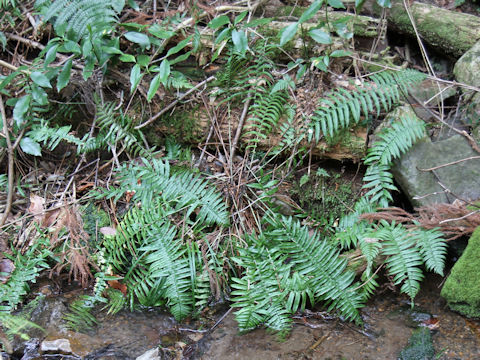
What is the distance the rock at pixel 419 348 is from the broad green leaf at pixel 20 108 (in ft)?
11.2

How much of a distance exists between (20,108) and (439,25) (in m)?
3.98

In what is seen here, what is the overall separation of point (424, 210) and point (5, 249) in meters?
3.36

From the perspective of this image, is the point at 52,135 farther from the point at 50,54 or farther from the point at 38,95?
the point at 50,54

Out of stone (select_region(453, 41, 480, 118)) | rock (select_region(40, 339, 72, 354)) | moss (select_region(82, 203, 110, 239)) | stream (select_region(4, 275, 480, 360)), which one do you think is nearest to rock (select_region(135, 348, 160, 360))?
stream (select_region(4, 275, 480, 360))

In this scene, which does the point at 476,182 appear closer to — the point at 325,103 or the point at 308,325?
the point at 325,103

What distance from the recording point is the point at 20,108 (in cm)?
352

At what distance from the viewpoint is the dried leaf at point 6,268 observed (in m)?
3.12

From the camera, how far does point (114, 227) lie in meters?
3.47

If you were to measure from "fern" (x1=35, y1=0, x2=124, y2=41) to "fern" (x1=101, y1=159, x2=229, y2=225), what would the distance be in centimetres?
118

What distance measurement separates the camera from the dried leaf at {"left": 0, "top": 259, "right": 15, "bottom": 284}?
3125 mm

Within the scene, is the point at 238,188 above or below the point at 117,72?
below

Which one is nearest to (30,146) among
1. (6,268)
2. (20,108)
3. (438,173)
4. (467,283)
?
(20,108)

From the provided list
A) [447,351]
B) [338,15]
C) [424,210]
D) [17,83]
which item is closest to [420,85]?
[338,15]

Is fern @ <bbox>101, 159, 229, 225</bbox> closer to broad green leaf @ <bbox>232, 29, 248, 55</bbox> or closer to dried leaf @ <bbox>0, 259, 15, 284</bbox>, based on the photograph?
dried leaf @ <bbox>0, 259, 15, 284</bbox>
